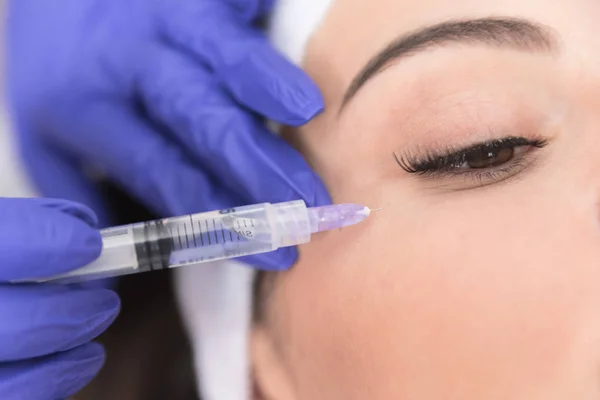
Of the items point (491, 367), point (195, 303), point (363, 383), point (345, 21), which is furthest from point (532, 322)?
point (195, 303)

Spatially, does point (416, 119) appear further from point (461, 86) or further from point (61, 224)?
point (61, 224)

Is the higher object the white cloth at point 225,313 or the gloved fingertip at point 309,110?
the gloved fingertip at point 309,110

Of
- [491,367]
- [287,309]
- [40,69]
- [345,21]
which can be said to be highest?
[40,69]

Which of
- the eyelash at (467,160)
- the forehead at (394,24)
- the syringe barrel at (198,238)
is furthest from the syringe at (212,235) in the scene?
the forehead at (394,24)

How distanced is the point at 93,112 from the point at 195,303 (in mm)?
444

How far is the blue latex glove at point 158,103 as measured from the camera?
1022mm

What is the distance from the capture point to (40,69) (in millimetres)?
1178

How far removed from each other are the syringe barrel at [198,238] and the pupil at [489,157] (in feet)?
0.90

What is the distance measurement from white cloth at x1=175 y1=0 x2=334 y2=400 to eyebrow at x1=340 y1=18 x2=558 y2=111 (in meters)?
0.24

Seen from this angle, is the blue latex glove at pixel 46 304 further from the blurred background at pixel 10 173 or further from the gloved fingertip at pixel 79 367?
the blurred background at pixel 10 173

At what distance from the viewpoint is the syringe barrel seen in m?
0.87

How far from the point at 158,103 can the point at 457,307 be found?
68 cm

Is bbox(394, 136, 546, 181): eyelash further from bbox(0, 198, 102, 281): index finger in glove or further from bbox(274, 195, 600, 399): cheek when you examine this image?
bbox(0, 198, 102, 281): index finger in glove

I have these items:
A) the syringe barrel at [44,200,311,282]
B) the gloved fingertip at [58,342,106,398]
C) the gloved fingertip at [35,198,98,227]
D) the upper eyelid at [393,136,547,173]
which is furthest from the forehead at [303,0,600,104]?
the gloved fingertip at [58,342,106,398]
